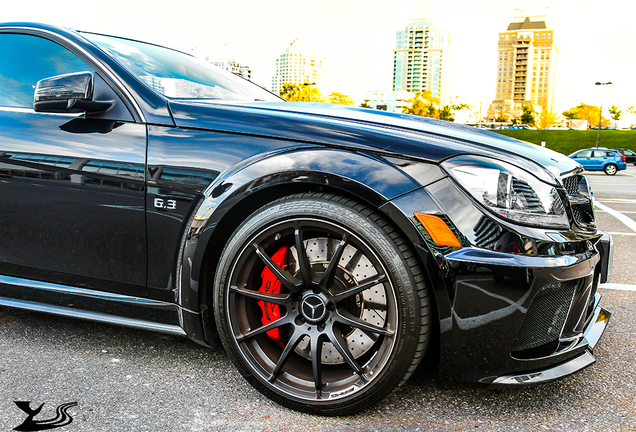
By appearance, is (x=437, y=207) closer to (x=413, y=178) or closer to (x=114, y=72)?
(x=413, y=178)

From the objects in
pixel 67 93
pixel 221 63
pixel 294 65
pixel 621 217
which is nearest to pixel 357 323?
pixel 67 93

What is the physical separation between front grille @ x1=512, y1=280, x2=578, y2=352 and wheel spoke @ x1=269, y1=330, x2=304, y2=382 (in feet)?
2.48

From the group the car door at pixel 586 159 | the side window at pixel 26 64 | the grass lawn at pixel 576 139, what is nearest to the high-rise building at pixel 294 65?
the grass lawn at pixel 576 139

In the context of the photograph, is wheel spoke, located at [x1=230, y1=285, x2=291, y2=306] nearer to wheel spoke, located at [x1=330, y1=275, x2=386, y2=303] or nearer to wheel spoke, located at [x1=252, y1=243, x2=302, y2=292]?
wheel spoke, located at [x1=252, y1=243, x2=302, y2=292]

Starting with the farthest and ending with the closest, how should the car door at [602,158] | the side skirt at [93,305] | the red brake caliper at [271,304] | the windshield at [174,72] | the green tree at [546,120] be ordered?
the green tree at [546,120], the car door at [602,158], the windshield at [174,72], the side skirt at [93,305], the red brake caliper at [271,304]

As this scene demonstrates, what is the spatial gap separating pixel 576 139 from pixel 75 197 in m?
68.8

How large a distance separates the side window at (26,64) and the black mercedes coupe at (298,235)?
0.02 metres

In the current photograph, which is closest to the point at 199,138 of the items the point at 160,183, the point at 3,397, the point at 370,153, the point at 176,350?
the point at 160,183

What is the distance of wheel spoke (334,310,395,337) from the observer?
1.78 metres

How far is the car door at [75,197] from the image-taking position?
6.84 ft

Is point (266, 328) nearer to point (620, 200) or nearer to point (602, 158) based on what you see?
point (620, 200)

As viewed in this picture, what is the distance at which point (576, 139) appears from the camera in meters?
62.2

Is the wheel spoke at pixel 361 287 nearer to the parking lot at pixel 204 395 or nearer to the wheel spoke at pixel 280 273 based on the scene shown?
the wheel spoke at pixel 280 273

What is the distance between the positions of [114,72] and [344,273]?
133cm
